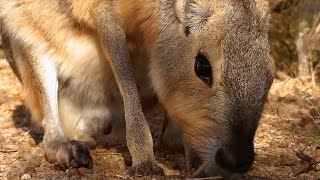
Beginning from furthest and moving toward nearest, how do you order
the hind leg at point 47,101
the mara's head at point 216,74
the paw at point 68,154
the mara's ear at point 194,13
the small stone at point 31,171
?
1. the hind leg at point 47,101
2. the paw at point 68,154
3. the small stone at point 31,171
4. the mara's ear at point 194,13
5. the mara's head at point 216,74

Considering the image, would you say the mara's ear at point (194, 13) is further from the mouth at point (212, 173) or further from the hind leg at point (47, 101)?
the hind leg at point (47, 101)

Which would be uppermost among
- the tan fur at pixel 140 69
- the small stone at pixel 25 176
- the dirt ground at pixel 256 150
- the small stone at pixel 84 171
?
the tan fur at pixel 140 69

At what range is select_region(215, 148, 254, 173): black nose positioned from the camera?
4.20m

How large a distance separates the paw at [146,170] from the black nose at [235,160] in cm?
53

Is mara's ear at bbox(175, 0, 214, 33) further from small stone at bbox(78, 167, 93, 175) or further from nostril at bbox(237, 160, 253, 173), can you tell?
small stone at bbox(78, 167, 93, 175)

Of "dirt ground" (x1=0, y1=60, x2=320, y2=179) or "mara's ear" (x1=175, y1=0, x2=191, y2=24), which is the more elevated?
"mara's ear" (x1=175, y1=0, x2=191, y2=24)

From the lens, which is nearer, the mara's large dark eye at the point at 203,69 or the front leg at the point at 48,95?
the mara's large dark eye at the point at 203,69

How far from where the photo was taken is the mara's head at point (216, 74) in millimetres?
4316

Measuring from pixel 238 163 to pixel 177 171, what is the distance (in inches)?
41.6

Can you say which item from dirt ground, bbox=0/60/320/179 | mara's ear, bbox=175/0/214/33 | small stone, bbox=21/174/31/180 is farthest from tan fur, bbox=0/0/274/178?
small stone, bbox=21/174/31/180

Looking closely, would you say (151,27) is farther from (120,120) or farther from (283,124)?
(283,124)

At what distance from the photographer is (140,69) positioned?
540cm

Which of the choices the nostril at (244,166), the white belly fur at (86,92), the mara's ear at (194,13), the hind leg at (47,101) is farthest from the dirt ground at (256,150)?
the mara's ear at (194,13)

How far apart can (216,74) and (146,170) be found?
0.77m
